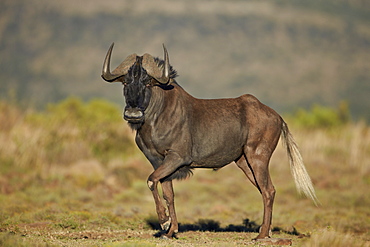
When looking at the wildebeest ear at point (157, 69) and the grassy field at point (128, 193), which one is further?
the grassy field at point (128, 193)

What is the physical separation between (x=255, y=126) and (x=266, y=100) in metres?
164

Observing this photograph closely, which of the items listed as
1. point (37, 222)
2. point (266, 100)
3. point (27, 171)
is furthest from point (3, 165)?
point (266, 100)

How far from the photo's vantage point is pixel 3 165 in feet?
76.8

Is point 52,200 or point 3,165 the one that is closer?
point 52,200

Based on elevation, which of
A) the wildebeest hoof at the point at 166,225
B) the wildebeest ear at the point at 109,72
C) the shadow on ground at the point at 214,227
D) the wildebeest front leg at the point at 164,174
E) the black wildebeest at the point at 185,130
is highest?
the wildebeest ear at the point at 109,72

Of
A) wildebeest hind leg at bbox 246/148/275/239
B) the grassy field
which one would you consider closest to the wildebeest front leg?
the grassy field

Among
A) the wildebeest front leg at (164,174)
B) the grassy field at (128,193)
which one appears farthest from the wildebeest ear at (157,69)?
the grassy field at (128,193)

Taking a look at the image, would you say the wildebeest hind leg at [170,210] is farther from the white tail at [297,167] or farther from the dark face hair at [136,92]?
the white tail at [297,167]

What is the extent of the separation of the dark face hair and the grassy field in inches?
90.1

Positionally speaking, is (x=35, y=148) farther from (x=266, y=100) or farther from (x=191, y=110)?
(x=266, y=100)

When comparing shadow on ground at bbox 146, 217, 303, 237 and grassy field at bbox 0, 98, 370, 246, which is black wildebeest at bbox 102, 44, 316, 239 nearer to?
grassy field at bbox 0, 98, 370, 246

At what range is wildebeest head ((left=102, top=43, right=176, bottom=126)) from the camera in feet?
34.7

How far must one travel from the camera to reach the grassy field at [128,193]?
1261 cm

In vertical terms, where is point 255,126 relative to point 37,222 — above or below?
above
